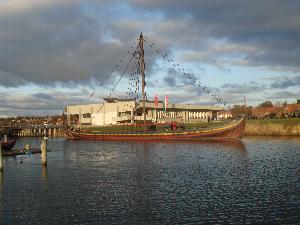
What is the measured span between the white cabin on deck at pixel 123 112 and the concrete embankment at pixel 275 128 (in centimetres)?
3535

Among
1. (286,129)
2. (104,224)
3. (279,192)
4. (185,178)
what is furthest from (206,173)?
(286,129)

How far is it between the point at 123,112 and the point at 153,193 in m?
125

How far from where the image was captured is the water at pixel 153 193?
24.9 m

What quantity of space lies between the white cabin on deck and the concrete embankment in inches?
1392

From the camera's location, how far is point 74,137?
125500 millimetres

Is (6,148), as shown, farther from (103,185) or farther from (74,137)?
(74,137)

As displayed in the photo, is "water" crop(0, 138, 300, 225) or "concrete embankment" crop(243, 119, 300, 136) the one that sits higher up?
"concrete embankment" crop(243, 119, 300, 136)

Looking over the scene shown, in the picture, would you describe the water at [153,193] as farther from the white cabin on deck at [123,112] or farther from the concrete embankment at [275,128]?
the white cabin on deck at [123,112]

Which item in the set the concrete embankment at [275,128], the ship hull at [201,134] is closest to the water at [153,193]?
the ship hull at [201,134]

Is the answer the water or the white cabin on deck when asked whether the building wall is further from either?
the water

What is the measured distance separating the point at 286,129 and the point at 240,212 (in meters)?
94.4

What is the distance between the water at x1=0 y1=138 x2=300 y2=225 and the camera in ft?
81.7

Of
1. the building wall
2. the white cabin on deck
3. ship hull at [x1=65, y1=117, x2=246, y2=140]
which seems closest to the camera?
ship hull at [x1=65, y1=117, x2=246, y2=140]

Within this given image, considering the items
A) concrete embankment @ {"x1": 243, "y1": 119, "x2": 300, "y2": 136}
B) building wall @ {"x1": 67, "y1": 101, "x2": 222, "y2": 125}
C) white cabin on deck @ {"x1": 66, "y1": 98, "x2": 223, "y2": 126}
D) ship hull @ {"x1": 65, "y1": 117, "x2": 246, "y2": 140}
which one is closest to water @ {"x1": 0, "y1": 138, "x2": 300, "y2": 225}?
ship hull @ {"x1": 65, "y1": 117, "x2": 246, "y2": 140}
